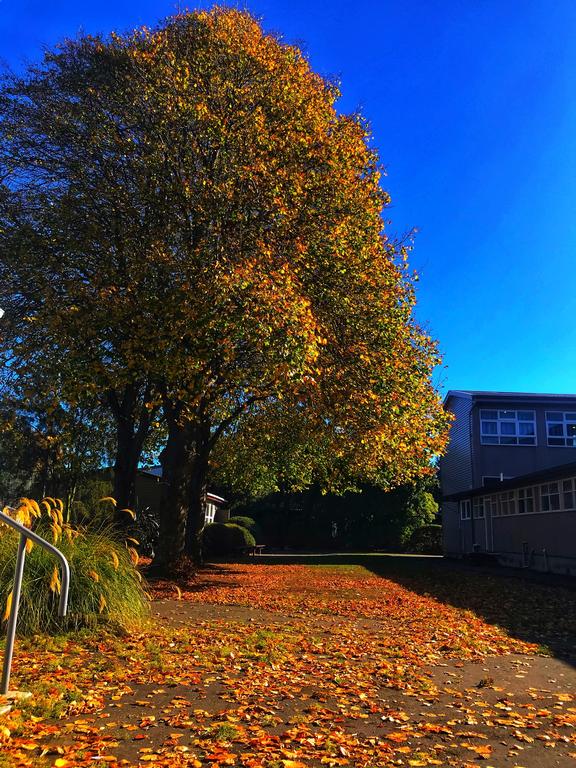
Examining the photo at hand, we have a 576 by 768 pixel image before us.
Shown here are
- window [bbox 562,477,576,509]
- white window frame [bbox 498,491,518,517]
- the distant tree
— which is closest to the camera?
window [bbox 562,477,576,509]

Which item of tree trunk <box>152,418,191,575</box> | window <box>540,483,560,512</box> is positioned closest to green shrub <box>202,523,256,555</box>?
window <box>540,483,560,512</box>

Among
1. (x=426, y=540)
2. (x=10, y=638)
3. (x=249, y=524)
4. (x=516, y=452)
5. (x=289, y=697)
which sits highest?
(x=516, y=452)

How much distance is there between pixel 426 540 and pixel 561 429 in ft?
51.0

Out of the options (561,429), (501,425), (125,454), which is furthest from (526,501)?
(125,454)

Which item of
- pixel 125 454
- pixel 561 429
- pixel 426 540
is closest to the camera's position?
pixel 125 454

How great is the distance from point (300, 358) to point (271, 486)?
17.4 metres

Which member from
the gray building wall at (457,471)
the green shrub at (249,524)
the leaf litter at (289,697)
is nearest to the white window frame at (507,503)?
the gray building wall at (457,471)

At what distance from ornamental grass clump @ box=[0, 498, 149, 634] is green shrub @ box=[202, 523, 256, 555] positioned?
23.9 m

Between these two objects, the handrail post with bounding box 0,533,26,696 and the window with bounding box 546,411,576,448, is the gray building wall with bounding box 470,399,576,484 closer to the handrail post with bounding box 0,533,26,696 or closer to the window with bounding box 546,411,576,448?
the window with bounding box 546,411,576,448

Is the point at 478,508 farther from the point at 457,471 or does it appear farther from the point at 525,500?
the point at 525,500

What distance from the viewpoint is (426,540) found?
4288 cm

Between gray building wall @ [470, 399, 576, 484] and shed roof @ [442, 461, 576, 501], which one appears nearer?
shed roof @ [442, 461, 576, 501]

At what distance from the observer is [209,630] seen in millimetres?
8297

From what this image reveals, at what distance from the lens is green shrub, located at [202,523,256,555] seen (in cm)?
3153
